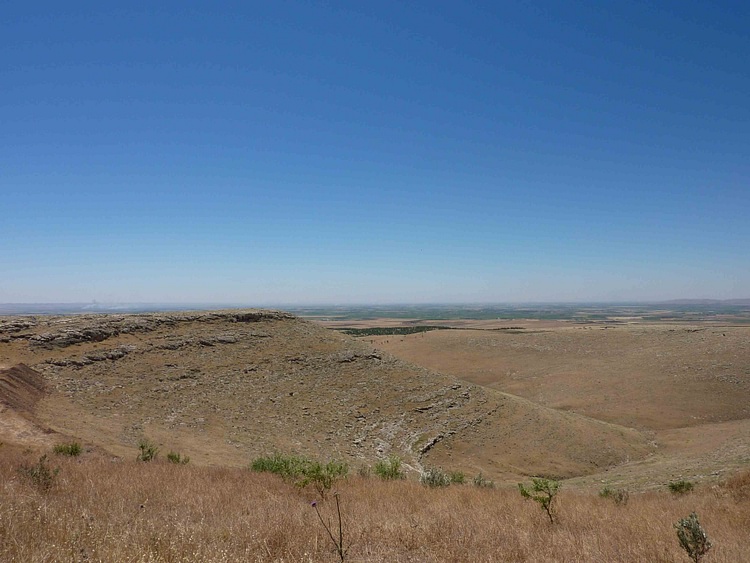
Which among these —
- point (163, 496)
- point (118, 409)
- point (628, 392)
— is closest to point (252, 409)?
point (118, 409)

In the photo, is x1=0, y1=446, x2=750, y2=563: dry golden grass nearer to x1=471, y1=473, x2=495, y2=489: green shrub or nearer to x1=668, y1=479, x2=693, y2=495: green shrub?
x1=471, y1=473, x2=495, y2=489: green shrub

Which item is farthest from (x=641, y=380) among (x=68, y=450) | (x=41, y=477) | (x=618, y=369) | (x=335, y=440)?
(x=41, y=477)

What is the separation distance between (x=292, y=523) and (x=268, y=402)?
66.1ft

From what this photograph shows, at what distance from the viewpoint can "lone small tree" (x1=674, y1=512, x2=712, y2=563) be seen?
523cm

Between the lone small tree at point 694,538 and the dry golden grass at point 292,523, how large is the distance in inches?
33.4

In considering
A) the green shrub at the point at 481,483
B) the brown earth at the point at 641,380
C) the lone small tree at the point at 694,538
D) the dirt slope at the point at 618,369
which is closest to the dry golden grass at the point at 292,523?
the lone small tree at the point at 694,538

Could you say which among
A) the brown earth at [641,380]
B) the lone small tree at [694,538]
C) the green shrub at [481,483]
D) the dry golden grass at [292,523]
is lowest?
the brown earth at [641,380]

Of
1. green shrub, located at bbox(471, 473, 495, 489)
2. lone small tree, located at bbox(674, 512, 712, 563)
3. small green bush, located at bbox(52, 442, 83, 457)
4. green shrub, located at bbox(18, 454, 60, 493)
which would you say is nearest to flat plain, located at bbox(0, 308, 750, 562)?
green shrub, located at bbox(18, 454, 60, 493)

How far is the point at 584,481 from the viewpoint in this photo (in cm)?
2162

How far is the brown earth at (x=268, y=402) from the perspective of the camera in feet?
68.0

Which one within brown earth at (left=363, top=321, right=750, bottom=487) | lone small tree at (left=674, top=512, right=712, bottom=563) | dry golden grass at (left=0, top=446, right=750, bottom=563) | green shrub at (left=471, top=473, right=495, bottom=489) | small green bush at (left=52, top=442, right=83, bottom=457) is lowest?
brown earth at (left=363, top=321, right=750, bottom=487)

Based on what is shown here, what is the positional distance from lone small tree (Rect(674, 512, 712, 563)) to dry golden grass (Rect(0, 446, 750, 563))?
848mm

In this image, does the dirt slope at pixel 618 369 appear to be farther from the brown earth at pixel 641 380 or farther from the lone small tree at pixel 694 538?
the lone small tree at pixel 694 538

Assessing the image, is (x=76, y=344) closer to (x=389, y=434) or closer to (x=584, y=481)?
(x=389, y=434)
